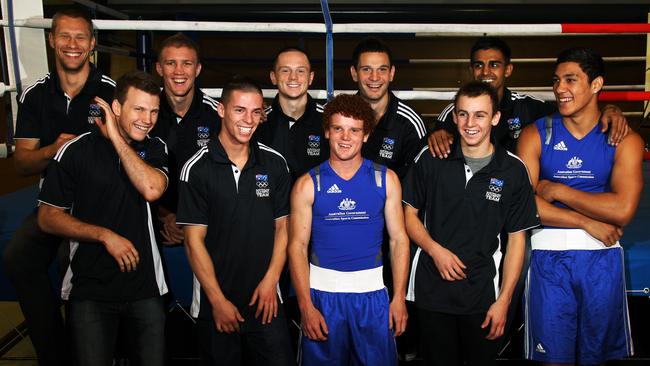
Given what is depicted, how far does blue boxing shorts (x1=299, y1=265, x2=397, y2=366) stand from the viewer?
8.18 feet

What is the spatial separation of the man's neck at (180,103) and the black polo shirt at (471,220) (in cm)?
124

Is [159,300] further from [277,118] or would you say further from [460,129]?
[460,129]

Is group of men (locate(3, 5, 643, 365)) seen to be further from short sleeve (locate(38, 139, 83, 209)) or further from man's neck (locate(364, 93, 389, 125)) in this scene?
man's neck (locate(364, 93, 389, 125))

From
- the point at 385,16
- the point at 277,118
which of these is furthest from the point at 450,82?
the point at 277,118

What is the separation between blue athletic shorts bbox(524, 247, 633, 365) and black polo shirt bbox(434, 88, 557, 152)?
2.32 ft

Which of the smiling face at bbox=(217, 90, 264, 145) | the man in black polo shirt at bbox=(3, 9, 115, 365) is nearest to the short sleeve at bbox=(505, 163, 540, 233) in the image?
the smiling face at bbox=(217, 90, 264, 145)

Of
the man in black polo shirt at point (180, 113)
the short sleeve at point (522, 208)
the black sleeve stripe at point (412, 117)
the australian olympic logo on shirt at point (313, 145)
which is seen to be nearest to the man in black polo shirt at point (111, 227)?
the man in black polo shirt at point (180, 113)

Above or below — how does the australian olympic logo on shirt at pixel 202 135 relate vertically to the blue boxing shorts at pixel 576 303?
above

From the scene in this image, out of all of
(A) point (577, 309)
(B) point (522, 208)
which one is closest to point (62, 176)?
(B) point (522, 208)

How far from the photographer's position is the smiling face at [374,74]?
3.00 meters

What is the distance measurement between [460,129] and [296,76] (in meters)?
0.87

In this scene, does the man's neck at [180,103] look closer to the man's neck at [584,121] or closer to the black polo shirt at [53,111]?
the black polo shirt at [53,111]

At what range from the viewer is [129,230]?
250cm

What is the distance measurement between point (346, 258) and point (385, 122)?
0.80 meters
